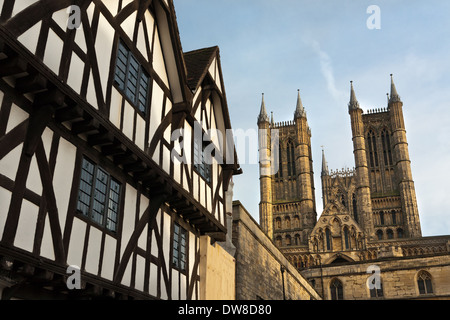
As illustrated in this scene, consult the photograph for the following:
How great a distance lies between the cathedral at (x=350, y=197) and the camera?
202 ft

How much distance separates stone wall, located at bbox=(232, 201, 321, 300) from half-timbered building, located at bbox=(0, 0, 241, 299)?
13.2 ft

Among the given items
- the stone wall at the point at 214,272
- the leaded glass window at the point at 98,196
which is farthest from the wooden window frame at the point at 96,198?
the stone wall at the point at 214,272

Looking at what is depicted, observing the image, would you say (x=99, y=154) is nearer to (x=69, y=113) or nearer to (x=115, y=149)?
(x=115, y=149)

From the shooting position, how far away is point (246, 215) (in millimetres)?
18734

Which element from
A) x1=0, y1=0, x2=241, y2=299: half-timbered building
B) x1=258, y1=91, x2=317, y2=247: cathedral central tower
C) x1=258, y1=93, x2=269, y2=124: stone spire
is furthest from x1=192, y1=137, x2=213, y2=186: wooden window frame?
x1=258, y1=93, x2=269, y2=124: stone spire

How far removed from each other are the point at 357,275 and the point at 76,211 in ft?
111

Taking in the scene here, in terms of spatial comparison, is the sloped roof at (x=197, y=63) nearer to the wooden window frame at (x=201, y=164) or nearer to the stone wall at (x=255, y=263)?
the wooden window frame at (x=201, y=164)

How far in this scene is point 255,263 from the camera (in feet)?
62.5

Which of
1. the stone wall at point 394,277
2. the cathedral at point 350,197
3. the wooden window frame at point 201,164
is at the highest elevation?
the cathedral at point 350,197

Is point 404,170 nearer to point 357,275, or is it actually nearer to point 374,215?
point 374,215

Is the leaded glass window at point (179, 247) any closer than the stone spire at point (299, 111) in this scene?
Yes

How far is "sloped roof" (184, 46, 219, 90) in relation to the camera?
1359cm

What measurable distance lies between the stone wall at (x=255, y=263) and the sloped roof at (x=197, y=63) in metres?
5.72
